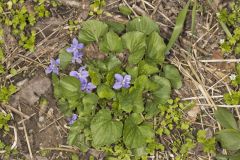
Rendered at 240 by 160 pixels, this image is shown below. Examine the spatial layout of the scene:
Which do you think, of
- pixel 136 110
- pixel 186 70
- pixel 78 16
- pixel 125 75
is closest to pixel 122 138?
pixel 136 110

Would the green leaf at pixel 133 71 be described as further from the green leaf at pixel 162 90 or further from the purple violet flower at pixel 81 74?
the purple violet flower at pixel 81 74

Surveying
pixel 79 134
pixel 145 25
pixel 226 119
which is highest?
pixel 145 25

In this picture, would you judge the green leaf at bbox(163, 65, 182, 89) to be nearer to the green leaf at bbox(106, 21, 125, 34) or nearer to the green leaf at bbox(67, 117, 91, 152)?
the green leaf at bbox(106, 21, 125, 34)

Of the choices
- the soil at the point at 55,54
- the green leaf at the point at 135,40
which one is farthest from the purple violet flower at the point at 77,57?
the green leaf at the point at 135,40

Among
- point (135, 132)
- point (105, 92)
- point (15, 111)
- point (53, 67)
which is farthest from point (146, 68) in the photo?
point (15, 111)

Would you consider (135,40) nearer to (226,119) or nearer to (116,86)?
(116,86)

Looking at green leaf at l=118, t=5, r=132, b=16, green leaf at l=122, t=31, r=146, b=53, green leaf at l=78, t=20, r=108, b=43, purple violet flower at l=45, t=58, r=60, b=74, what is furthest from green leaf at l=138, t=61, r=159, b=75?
purple violet flower at l=45, t=58, r=60, b=74

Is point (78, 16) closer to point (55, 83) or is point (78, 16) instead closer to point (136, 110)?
point (55, 83)
